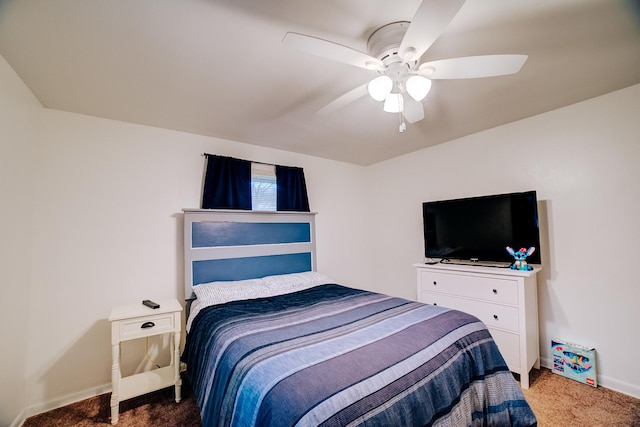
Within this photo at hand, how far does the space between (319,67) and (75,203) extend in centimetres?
241

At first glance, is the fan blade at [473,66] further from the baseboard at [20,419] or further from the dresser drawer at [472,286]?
the baseboard at [20,419]

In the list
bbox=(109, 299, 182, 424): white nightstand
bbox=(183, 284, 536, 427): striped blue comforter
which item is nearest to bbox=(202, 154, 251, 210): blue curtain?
bbox=(109, 299, 182, 424): white nightstand

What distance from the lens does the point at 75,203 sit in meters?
2.29

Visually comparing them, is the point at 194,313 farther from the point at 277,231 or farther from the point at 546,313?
the point at 546,313

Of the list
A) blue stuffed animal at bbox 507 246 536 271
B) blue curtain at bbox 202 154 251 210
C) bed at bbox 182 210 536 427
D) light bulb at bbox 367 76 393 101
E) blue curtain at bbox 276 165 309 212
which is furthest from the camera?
blue curtain at bbox 276 165 309 212

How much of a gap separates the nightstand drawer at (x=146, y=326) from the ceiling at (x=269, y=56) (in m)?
1.80

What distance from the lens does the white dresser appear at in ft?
7.57

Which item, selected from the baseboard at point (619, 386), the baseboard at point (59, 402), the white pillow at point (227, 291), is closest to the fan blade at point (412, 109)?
the white pillow at point (227, 291)

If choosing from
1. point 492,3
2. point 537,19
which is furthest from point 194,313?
point 537,19

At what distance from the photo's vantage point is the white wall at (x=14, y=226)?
170 centimetres

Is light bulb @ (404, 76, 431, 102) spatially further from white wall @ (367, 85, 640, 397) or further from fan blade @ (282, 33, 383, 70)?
white wall @ (367, 85, 640, 397)

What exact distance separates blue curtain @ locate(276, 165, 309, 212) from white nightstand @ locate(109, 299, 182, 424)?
174 cm

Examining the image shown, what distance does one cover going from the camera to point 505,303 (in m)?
2.42

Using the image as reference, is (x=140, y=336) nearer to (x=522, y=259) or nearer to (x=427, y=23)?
(x=427, y=23)
